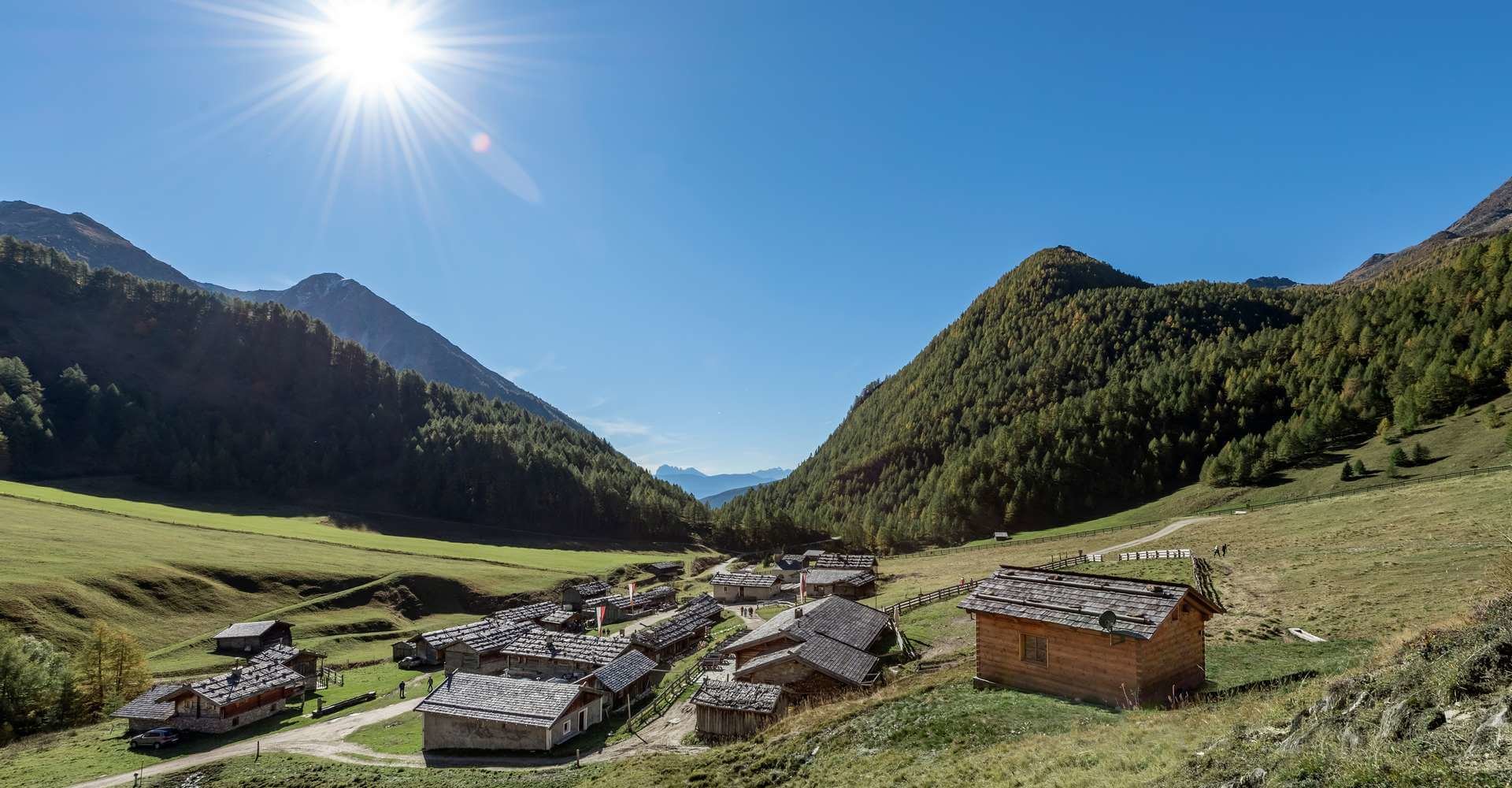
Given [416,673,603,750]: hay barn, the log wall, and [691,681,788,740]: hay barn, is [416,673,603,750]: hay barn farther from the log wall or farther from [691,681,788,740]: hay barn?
the log wall

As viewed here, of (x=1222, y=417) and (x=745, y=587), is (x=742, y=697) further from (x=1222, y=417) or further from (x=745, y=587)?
(x=1222, y=417)

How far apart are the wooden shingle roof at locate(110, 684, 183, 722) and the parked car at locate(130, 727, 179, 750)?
4.18 ft

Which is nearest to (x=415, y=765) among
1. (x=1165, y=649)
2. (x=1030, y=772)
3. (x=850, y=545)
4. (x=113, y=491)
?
(x=1030, y=772)

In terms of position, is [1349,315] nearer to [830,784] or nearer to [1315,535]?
[1315,535]

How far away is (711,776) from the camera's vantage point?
24875 millimetres

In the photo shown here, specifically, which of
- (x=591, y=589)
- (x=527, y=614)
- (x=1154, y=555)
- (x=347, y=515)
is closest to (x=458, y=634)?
(x=527, y=614)

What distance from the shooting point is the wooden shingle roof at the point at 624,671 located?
47.4m

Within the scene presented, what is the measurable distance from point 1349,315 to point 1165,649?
183065 millimetres

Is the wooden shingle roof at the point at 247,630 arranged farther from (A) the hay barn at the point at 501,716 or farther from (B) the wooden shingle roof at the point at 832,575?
(B) the wooden shingle roof at the point at 832,575

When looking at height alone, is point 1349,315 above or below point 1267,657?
above

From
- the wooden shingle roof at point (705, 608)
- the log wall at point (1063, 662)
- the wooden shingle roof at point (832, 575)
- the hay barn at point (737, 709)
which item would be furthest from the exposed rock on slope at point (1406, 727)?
the wooden shingle roof at point (832, 575)

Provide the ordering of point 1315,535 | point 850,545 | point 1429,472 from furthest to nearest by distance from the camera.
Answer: point 850,545
point 1429,472
point 1315,535

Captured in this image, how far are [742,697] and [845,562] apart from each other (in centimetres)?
5967

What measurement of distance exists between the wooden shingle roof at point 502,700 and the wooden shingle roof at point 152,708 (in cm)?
2186
